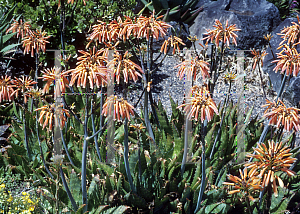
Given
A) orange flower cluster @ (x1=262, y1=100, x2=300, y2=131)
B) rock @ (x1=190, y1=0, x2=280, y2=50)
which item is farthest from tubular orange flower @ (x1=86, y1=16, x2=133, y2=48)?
rock @ (x1=190, y1=0, x2=280, y2=50)

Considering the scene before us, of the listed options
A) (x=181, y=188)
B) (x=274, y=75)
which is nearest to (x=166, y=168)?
(x=181, y=188)

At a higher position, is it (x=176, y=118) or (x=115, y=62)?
(x=115, y=62)

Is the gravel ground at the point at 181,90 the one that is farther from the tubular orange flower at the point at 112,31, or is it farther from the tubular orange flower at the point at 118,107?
the tubular orange flower at the point at 118,107

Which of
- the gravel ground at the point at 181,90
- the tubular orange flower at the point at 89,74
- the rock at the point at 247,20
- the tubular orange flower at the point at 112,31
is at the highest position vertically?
the rock at the point at 247,20

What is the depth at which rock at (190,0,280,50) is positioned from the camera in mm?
4777

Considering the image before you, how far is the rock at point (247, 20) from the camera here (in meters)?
4.78

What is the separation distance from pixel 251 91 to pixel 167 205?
8.62 ft

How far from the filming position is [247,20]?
481 centimetres

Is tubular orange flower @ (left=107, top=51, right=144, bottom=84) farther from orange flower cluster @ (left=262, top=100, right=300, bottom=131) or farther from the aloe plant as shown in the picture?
the aloe plant

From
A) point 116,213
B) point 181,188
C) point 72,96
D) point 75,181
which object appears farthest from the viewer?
point 72,96

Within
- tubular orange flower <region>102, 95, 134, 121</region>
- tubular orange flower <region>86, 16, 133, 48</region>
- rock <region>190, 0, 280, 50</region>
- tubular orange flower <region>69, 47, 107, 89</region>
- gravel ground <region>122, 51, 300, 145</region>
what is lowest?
gravel ground <region>122, 51, 300, 145</region>

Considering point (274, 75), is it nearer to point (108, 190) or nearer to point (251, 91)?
point (251, 91)

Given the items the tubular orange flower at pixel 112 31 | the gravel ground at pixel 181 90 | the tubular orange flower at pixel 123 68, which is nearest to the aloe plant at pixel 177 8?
the gravel ground at pixel 181 90

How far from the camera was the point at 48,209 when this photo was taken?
1.78 m
